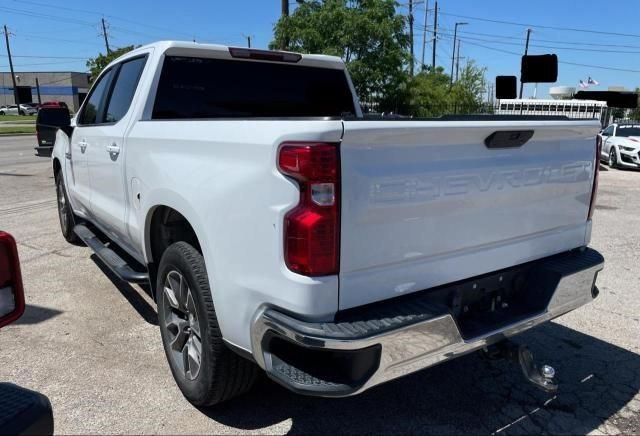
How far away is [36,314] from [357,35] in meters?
17.5

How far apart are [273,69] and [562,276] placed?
2.60 metres

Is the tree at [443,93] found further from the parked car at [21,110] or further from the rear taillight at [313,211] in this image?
the parked car at [21,110]

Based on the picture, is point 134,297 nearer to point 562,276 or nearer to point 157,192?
point 157,192

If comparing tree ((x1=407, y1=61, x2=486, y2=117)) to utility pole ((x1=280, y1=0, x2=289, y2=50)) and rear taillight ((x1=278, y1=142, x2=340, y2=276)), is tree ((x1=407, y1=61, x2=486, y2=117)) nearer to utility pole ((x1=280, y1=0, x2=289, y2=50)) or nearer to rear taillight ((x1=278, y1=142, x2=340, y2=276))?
utility pole ((x1=280, y1=0, x2=289, y2=50))

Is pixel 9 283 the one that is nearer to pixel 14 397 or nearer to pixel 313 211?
pixel 14 397

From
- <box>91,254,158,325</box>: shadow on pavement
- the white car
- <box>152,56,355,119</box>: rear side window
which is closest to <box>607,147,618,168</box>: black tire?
the white car

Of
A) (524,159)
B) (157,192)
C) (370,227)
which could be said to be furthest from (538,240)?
(157,192)

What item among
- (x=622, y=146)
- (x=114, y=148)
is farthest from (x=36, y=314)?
(x=622, y=146)

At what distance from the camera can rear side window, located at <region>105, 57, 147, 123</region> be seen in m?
3.98

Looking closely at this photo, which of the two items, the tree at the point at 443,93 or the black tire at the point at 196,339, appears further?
the tree at the point at 443,93

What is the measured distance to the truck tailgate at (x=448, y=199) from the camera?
2.15 m

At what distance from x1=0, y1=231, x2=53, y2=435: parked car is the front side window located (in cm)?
334

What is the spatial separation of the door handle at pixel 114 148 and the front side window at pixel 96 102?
0.91 metres

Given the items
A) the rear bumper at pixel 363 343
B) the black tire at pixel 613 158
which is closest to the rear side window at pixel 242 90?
the rear bumper at pixel 363 343
